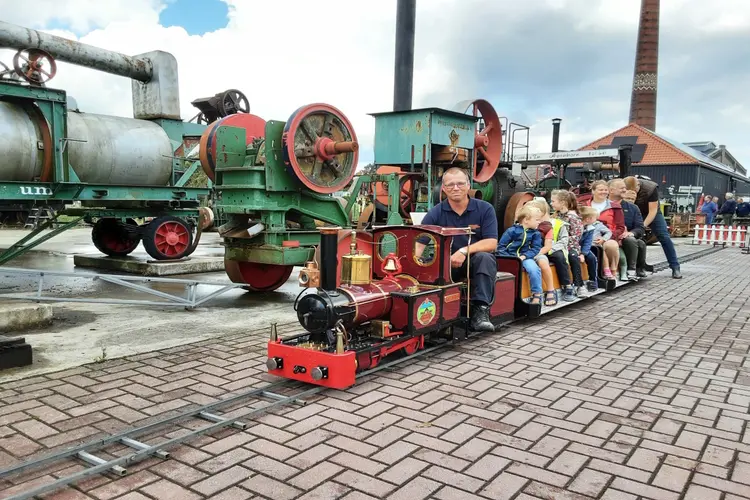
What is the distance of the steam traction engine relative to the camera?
12.5 feet

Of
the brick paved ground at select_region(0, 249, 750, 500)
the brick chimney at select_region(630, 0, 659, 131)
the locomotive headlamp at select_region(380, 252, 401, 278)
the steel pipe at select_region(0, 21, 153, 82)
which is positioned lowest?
the brick paved ground at select_region(0, 249, 750, 500)

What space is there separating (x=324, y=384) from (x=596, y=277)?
5.00 m

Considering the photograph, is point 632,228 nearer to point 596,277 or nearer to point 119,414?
point 596,277

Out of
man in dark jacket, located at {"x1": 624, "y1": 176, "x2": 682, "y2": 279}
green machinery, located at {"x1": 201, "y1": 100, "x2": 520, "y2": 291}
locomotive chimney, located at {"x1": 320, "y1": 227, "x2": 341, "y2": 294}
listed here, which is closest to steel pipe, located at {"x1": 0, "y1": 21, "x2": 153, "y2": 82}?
green machinery, located at {"x1": 201, "y1": 100, "x2": 520, "y2": 291}

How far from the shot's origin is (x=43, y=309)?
530 centimetres

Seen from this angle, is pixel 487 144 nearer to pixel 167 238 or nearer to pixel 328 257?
pixel 167 238

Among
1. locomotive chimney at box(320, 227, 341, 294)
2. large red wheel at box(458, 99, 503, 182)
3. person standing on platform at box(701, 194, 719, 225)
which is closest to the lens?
locomotive chimney at box(320, 227, 341, 294)

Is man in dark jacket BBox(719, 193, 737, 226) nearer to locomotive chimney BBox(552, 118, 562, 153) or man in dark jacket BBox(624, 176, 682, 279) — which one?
locomotive chimney BBox(552, 118, 562, 153)

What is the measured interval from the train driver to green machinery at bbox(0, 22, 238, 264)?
4859 mm

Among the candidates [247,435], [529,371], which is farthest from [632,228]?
[247,435]

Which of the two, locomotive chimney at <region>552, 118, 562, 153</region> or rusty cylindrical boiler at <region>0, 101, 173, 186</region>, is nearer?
rusty cylindrical boiler at <region>0, 101, 173, 186</region>

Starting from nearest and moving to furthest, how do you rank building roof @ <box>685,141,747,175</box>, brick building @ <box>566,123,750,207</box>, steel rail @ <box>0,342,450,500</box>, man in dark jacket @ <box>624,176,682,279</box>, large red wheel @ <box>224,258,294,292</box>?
1. steel rail @ <box>0,342,450,500</box>
2. large red wheel @ <box>224,258,294,292</box>
3. man in dark jacket @ <box>624,176,682,279</box>
4. brick building @ <box>566,123,750,207</box>
5. building roof @ <box>685,141,747,175</box>

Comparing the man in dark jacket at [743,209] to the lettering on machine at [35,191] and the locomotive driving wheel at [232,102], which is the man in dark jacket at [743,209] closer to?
the locomotive driving wheel at [232,102]

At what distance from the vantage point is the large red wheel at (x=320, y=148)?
21.2ft
